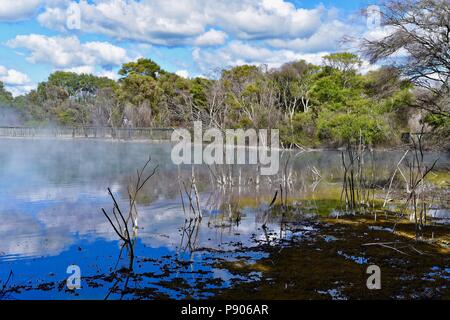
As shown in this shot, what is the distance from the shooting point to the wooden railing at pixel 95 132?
167 ft

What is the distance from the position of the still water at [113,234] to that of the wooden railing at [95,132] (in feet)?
105

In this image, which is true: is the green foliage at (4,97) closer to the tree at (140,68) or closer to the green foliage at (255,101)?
the green foliage at (255,101)

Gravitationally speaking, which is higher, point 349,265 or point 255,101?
point 255,101

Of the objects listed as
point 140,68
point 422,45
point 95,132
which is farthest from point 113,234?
point 140,68

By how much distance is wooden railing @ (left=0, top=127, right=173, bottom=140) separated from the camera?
51000mm

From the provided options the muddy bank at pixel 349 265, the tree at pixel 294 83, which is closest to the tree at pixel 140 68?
the tree at pixel 294 83

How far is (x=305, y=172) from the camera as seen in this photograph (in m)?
22.7

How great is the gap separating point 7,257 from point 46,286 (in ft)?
6.14
